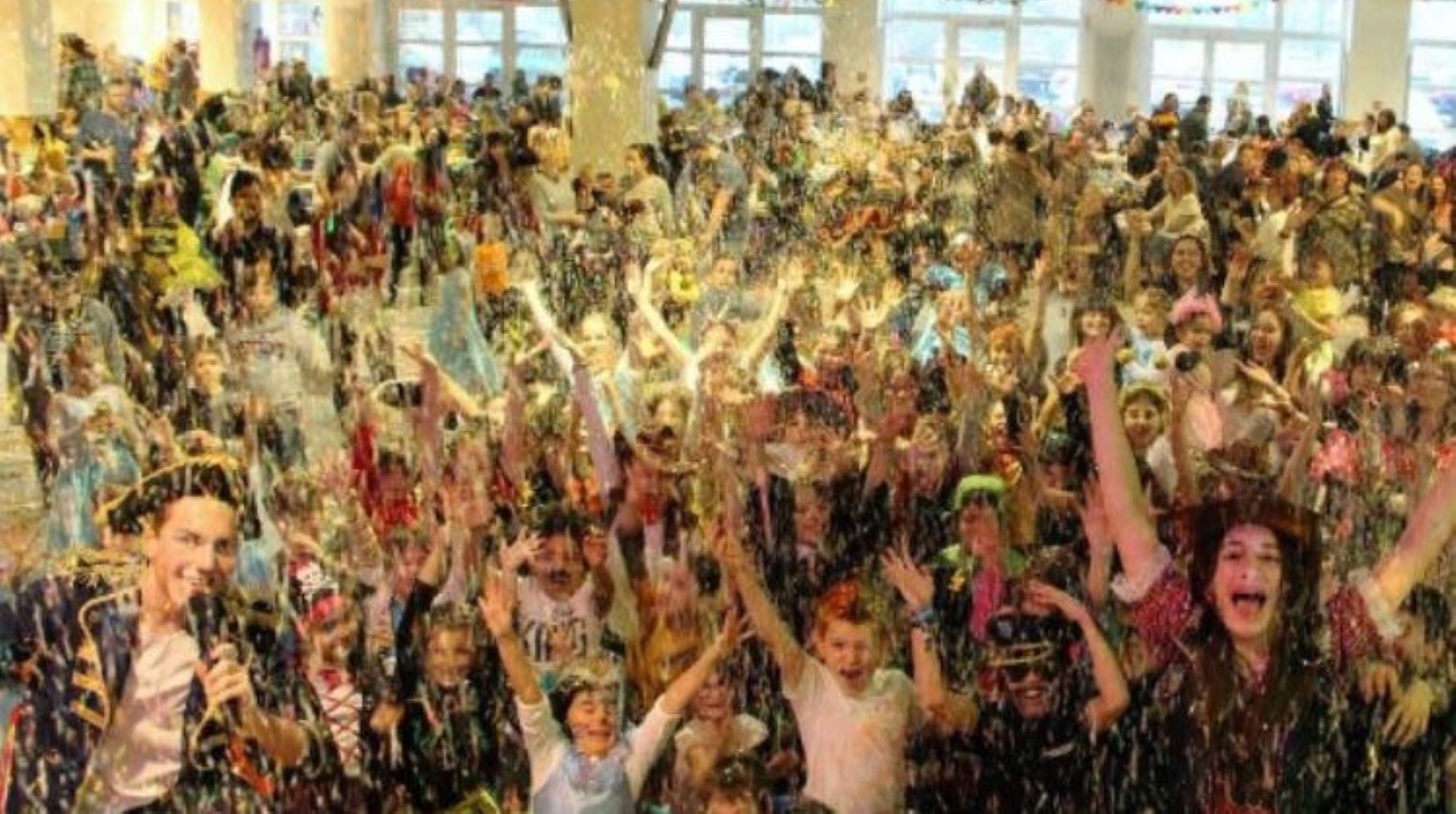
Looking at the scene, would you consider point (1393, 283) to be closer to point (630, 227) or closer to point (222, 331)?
point (630, 227)

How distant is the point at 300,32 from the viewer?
36562 mm

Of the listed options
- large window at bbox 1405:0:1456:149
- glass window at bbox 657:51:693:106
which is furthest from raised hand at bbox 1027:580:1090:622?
Answer: glass window at bbox 657:51:693:106

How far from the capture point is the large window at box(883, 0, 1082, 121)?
34250mm

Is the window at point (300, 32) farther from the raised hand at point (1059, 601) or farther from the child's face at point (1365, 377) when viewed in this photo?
the raised hand at point (1059, 601)

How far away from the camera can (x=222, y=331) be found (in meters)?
8.65

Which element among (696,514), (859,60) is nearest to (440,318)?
(696,514)

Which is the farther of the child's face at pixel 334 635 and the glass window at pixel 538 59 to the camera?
the glass window at pixel 538 59

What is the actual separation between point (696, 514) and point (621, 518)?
0.80 feet

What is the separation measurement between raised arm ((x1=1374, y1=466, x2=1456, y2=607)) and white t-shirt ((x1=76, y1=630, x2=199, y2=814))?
253 cm

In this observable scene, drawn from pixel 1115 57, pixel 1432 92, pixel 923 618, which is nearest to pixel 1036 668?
pixel 923 618

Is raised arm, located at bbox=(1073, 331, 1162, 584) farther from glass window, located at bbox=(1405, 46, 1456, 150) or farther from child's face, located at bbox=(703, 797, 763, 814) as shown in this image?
glass window, located at bbox=(1405, 46, 1456, 150)

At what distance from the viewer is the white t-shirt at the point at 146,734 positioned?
4344mm

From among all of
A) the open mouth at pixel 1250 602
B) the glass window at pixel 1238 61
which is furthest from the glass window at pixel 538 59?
the open mouth at pixel 1250 602

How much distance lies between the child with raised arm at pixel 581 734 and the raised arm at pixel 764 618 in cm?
16
